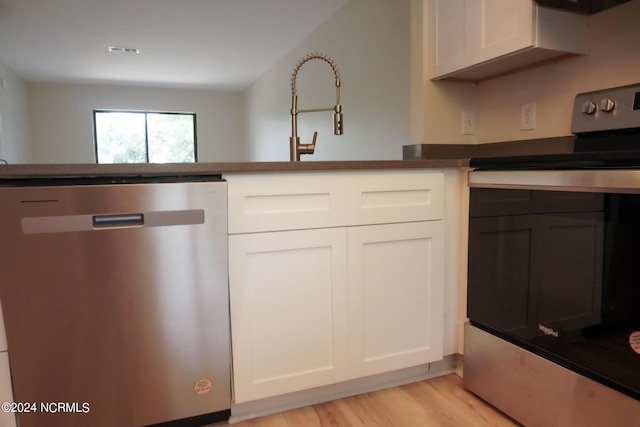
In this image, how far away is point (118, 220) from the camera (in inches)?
46.5

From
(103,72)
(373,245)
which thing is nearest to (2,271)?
(373,245)

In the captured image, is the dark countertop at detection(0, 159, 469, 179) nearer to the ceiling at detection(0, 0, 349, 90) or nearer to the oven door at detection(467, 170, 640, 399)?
the oven door at detection(467, 170, 640, 399)

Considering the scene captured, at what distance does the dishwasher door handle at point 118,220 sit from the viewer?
116 centimetres

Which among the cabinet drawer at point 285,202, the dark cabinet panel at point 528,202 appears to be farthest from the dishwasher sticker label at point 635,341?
the cabinet drawer at point 285,202

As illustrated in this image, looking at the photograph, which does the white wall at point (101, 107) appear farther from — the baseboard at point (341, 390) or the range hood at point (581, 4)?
the range hood at point (581, 4)

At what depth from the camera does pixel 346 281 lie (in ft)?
4.83

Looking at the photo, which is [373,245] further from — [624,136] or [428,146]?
[624,136]

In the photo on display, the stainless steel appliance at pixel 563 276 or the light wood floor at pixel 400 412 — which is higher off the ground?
the stainless steel appliance at pixel 563 276

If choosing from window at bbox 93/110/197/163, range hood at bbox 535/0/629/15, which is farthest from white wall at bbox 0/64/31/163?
range hood at bbox 535/0/629/15

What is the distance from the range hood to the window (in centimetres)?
604

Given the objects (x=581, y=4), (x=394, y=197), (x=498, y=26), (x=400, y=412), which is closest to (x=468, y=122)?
(x=498, y=26)

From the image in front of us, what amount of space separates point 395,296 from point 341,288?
0.76ft

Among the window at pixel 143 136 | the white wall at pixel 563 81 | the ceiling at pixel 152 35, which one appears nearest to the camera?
the white wall at pixel 563 81

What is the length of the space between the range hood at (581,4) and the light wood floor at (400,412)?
4.76 ft
